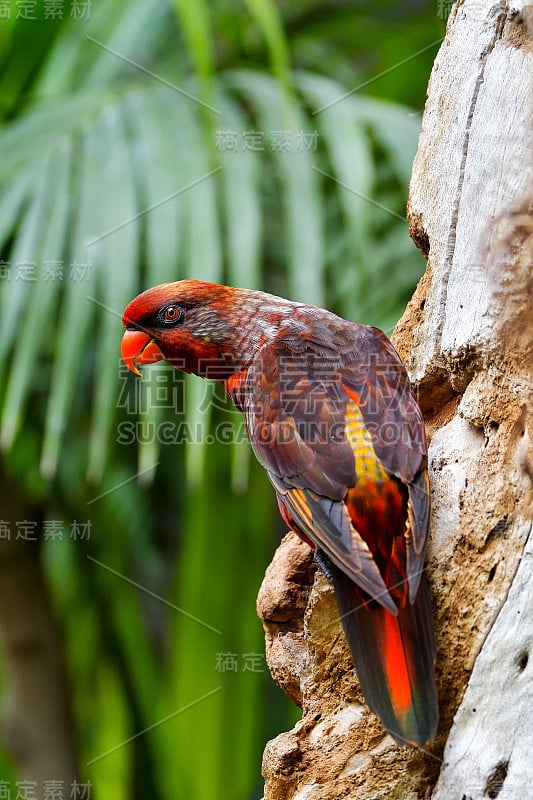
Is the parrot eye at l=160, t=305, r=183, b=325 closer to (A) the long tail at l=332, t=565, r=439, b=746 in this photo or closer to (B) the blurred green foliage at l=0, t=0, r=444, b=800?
(B) the blurred green foliage at l=0, t=0, r=444, b=800

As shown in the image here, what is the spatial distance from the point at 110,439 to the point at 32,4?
1.67 metres

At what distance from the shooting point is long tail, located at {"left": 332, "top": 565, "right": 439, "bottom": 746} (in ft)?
4.57

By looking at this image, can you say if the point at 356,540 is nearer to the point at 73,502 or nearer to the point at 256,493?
the point at 256,493

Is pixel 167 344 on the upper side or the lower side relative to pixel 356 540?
upper

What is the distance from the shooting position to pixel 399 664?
4.68ft

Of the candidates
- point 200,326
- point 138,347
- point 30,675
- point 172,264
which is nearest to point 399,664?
point 200,326

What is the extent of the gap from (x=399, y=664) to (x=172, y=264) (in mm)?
1668

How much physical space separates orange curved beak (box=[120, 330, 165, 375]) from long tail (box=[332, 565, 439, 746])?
3.23 ft

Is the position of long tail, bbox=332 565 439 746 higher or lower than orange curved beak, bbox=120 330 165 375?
lower

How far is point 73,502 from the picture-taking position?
3.81 meters

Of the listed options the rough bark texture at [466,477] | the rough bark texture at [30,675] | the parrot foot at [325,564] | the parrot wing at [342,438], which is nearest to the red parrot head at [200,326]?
the parrot wing at [342,438]

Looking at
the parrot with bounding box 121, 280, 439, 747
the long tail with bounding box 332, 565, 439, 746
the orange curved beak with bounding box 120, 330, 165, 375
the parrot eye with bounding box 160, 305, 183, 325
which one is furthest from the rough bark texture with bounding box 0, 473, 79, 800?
the long tail with bounding box 332, 565, 439, 746

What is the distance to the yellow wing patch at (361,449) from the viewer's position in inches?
62.0

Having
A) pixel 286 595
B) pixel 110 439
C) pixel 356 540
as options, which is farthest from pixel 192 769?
pixel 356 540
